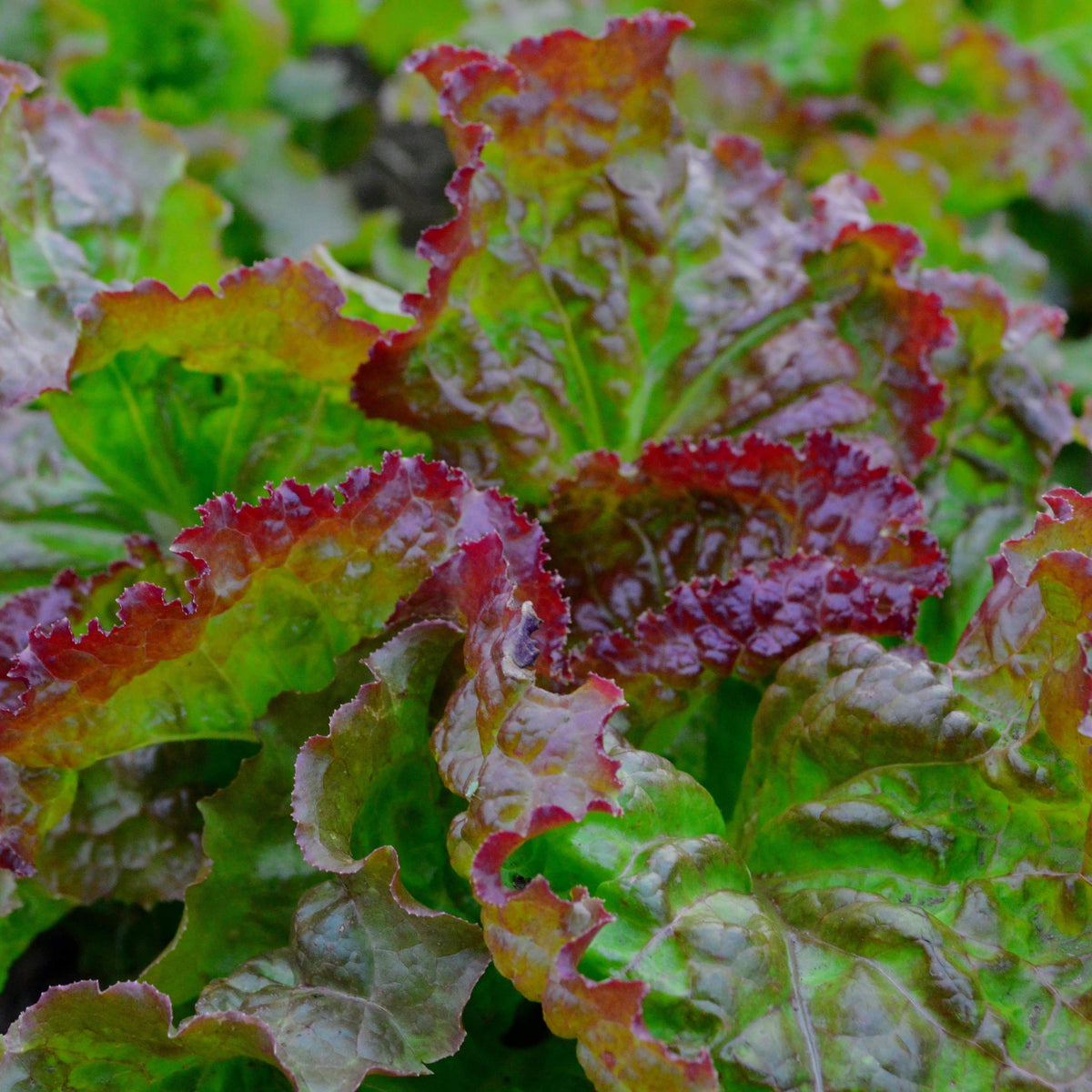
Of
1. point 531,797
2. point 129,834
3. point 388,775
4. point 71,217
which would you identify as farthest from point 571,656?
point 71,217

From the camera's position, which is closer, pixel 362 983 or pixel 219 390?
pixel 362 983

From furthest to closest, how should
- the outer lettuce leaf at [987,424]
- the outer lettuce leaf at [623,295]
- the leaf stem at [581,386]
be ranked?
the outer lettuce leaf at [987,424], the leaf stem at [581,386], the outer lettuce leaf at [623,295]

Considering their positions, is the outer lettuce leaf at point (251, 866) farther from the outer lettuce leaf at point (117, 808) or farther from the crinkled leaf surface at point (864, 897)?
the crinkled leaf surface at point (864, 897)

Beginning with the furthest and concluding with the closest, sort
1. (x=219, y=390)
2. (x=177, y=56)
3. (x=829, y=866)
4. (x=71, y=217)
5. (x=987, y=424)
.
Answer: (x=177, y=56) < (x=987, y=424) < (x=71, y=217) < (x=219, y=390) < (x=829, y=866)

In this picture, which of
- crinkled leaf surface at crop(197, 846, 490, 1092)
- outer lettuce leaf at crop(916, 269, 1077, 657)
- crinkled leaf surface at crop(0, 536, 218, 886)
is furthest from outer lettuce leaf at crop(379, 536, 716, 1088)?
outer lettuce leaf at crop(916, 269, 1077, 657)

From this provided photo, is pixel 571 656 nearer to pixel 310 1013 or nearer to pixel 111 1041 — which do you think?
pixel 310 1013

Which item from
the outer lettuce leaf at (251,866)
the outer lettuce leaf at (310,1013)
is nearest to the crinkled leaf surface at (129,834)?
the outer lettuce leaf at (251,866)

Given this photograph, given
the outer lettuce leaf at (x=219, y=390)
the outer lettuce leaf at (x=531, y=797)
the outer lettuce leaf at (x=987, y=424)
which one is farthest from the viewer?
the outer lettuce leaf at (x=987, y=424)

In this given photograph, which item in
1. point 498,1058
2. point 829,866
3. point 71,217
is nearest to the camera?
point 829,866
